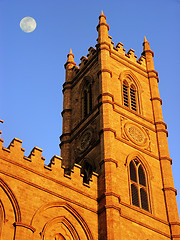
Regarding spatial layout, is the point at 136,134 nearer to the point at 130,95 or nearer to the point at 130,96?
the point at 130,96

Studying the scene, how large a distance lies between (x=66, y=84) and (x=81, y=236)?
17671 mm

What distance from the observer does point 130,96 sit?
38.6 metres

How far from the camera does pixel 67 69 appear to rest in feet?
144

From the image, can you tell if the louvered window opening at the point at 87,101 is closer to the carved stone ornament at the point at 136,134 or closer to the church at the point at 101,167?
the church at the point at 101,167

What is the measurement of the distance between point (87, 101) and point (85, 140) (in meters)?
4.35

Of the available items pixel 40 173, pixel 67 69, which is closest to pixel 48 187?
pixel 40 173

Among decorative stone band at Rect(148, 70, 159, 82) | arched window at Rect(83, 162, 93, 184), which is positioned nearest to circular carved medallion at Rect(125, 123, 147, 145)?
arched window at Rect(83, 162, 93, 184)

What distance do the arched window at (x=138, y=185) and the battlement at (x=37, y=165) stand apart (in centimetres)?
288

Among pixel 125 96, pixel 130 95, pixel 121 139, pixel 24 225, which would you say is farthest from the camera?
pixel 130 95

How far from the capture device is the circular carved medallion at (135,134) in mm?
34588

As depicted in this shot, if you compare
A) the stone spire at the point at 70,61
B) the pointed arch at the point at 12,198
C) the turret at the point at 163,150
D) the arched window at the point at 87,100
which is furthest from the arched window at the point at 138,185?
the stone spire at the point at 70,61

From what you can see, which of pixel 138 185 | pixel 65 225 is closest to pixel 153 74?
pixel 138 185

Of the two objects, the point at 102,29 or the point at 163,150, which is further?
the point at 102,29

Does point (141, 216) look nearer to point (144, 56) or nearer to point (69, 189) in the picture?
point (69, 189)
